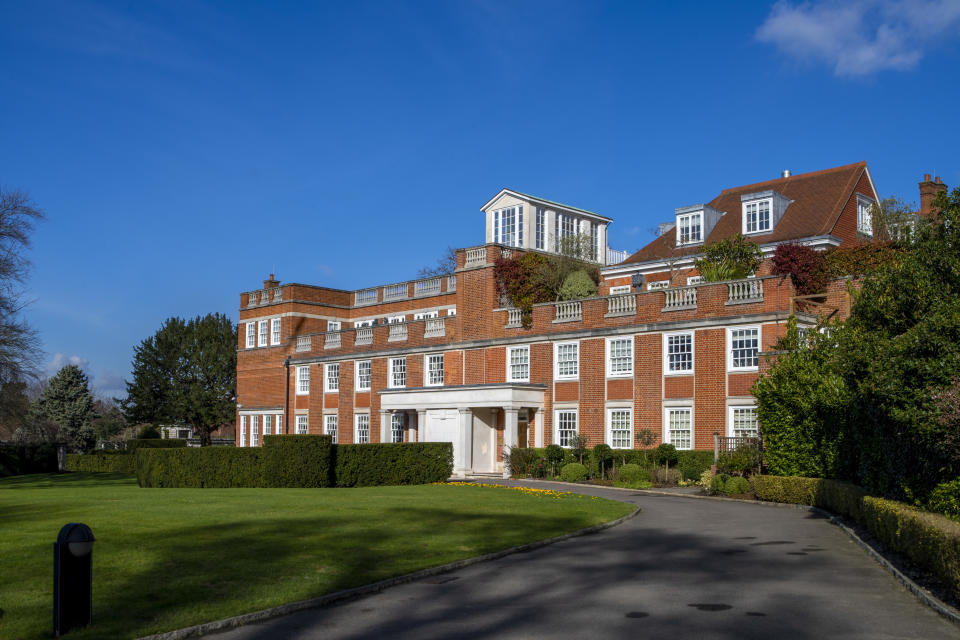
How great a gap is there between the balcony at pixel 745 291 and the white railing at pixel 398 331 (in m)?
20.9

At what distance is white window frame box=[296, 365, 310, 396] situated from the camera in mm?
56469

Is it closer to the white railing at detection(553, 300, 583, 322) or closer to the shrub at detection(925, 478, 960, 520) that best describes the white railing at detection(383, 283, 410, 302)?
the white railing at detection(553, 300, 583, 322)

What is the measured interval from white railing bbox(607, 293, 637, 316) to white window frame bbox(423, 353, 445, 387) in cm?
1169

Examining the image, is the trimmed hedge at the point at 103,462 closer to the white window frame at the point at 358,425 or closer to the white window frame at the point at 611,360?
the white window frame at the point at 358,425

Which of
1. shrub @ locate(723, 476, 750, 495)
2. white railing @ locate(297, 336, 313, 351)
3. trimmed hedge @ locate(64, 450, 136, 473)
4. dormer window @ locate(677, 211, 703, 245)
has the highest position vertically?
dormer window @ locate(677, 211, 703, 245)

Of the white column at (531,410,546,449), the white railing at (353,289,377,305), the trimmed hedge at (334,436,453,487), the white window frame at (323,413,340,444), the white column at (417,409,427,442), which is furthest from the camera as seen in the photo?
the white railing at (353,289,377,305)

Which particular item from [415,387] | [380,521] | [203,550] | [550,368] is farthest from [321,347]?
[203,550]

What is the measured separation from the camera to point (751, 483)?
27516 mm

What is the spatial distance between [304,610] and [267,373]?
53.3 meters

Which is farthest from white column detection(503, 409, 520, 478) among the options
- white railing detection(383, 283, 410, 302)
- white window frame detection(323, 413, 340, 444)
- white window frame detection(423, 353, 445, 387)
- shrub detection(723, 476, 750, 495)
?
white railing detection(383, 283, 410, 302)

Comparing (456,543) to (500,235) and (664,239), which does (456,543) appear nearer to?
(664,239)

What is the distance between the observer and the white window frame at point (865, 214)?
44375 millimetres

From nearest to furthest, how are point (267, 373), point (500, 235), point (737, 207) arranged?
point (737, 207), point (500, 235), point (267, 373)

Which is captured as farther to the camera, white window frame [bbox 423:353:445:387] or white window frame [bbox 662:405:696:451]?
white window frame [bbox 423:353:445:387]
